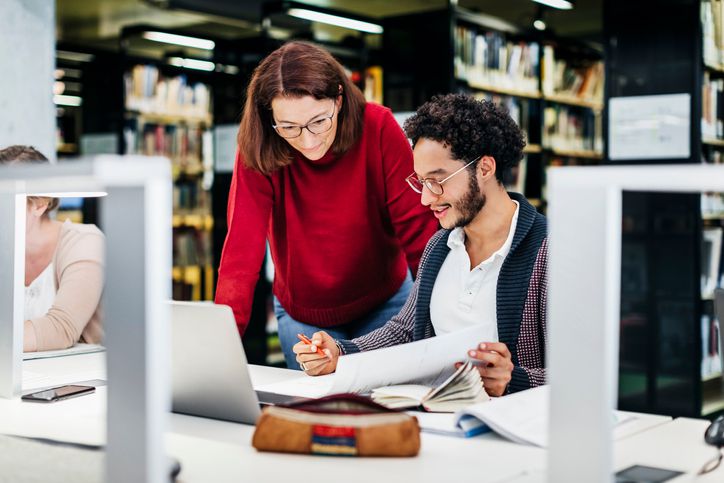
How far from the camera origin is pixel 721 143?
14.7 feet

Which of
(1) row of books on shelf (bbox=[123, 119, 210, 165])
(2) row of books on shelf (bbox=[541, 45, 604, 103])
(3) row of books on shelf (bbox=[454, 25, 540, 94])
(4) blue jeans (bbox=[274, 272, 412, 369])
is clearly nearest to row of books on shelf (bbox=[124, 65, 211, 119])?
(1) row of books on shelf (bbox=[123, 119, 210, 165])

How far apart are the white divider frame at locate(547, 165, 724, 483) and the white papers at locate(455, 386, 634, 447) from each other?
1.25 feet

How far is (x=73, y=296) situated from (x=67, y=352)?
0.19 meters

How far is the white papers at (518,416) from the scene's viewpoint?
1272mm

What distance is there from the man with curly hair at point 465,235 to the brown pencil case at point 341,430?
621 mm

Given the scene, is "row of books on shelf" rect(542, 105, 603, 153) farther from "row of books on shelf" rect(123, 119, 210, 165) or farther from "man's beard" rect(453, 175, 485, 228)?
"man's beard" rect(453, 175, 485, 228)

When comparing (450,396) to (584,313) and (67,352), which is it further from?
(67,352)

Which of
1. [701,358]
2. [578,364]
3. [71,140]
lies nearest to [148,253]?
[578,364]

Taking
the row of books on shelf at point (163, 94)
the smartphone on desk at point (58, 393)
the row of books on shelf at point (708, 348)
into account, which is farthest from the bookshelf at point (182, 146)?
the smartphone on desk at point (58, 393)

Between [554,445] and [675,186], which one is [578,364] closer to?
[554,445]

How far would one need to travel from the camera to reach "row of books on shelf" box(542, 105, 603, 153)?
569 cm

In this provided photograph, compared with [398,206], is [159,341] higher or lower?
lower

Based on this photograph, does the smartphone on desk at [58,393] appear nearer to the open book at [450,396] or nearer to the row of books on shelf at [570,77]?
the open book at [450,396]

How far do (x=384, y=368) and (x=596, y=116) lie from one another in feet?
16.8
